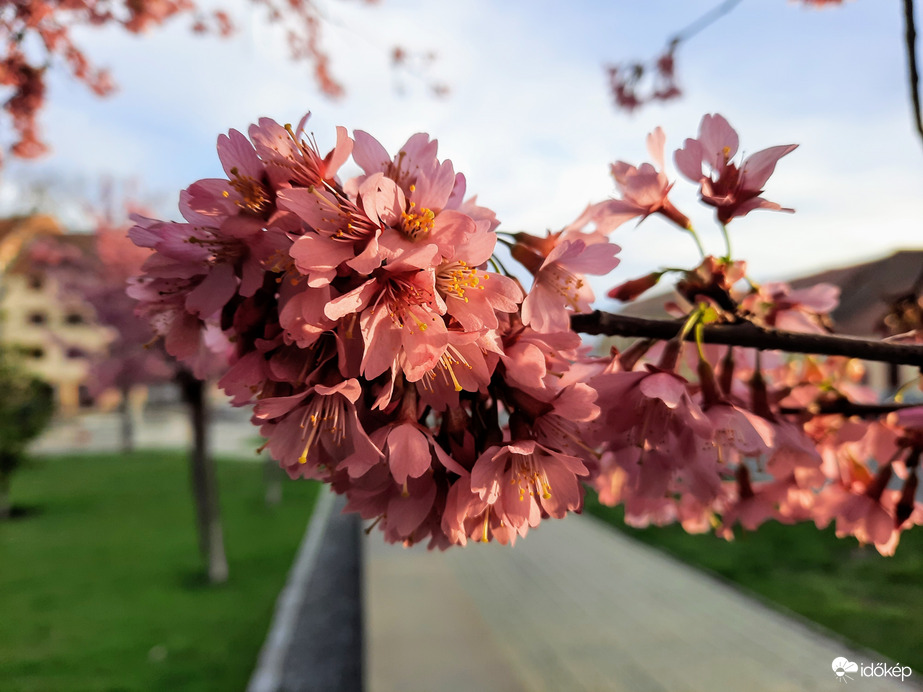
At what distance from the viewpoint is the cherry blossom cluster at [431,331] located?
424 mm

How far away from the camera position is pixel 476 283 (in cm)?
44

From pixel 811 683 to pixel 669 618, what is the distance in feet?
2.85

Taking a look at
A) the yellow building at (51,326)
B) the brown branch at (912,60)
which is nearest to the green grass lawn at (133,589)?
the yellow building at (51,326)

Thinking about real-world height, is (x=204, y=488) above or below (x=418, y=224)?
below

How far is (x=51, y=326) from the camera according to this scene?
18156 mm

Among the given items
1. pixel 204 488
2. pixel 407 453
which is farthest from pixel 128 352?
pixel 407 453

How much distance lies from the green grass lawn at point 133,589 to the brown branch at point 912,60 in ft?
11.3

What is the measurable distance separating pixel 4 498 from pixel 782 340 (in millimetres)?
8302

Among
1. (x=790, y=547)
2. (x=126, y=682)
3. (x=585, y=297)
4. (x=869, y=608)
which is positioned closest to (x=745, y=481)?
(x=585, y=297)

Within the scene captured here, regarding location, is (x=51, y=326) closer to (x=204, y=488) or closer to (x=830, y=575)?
(x=204, y=488)

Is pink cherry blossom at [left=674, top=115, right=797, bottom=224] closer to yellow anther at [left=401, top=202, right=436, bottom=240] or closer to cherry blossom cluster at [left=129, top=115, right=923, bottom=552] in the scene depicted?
cherry blossom cluster at [left=129, top=115, right=923, bottom=552]

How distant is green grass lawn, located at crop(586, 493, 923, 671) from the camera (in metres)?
3.19

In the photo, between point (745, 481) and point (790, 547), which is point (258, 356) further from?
point (790, 547)

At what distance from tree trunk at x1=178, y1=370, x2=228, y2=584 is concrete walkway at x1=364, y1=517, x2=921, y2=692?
119 cm
